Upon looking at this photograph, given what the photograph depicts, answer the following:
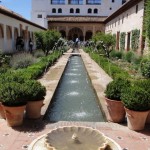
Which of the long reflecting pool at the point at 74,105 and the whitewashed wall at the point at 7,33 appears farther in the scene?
the whitewashed wall at the point at 7,33

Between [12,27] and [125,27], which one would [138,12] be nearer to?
[125,27]

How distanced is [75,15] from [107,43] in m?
35.0

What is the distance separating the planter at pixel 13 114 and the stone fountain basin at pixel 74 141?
1316 millimetres

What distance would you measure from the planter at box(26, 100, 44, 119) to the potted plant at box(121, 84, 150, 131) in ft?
6.08

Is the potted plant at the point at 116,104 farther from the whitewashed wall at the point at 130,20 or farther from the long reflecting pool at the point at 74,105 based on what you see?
the whitewashed wall at the point at 130,20

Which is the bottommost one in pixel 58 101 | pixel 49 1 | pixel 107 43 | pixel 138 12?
pixel 58 101

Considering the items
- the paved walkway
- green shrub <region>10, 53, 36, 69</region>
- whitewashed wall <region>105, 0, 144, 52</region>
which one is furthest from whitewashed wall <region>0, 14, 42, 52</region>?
the paved walkway

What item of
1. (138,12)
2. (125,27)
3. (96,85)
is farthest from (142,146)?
(125,27)

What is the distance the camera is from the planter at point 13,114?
18.5 ft

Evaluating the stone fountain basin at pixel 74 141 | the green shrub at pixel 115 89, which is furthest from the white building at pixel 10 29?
the stone fountain basin at pixel 74 141

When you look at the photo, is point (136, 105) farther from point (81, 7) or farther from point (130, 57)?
point (81, 7)

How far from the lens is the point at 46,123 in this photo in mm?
5930

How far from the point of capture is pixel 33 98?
6.01 m

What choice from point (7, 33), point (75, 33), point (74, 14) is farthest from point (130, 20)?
point (74, 14)
